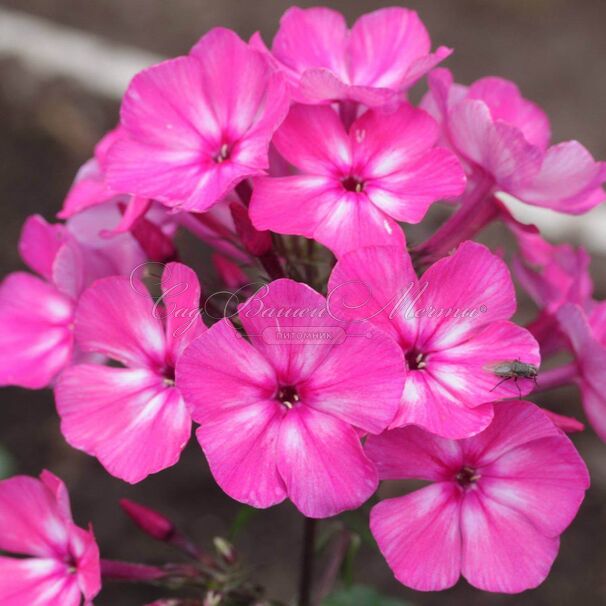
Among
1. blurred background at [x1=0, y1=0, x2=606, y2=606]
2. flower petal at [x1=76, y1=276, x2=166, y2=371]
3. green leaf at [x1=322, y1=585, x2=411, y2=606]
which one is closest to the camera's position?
flower petal at [x1=76, y1=276, x2=166, y2=371]

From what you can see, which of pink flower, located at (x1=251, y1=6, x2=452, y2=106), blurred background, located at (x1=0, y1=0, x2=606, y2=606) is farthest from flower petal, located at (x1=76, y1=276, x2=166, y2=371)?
→ blurred background, located at (x1=0, y1=0, x2=606, y2=606)

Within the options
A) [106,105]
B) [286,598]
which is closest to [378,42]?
[286,598]

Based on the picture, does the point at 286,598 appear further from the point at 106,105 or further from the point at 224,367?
the point at 106,105

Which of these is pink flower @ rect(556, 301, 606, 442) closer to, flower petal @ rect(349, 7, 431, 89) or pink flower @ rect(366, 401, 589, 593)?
pink flower @ rect(366, 401, 589, 593)

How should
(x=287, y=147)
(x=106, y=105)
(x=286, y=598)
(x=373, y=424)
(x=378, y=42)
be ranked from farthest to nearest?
1. (x=106, y=105)
2. (x=286, y=598)
3. (x=378, y=42)
4. (x=287, y=147)
5. (x=373, y=424)

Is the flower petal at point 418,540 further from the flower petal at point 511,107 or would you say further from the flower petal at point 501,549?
the flower petal at point 511,107

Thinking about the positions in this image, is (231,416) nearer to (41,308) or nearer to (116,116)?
(41,308)

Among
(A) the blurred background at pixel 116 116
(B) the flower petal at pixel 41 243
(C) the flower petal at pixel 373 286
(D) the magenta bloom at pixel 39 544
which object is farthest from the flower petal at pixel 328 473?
(A) the blurred background at pixel 116 116
